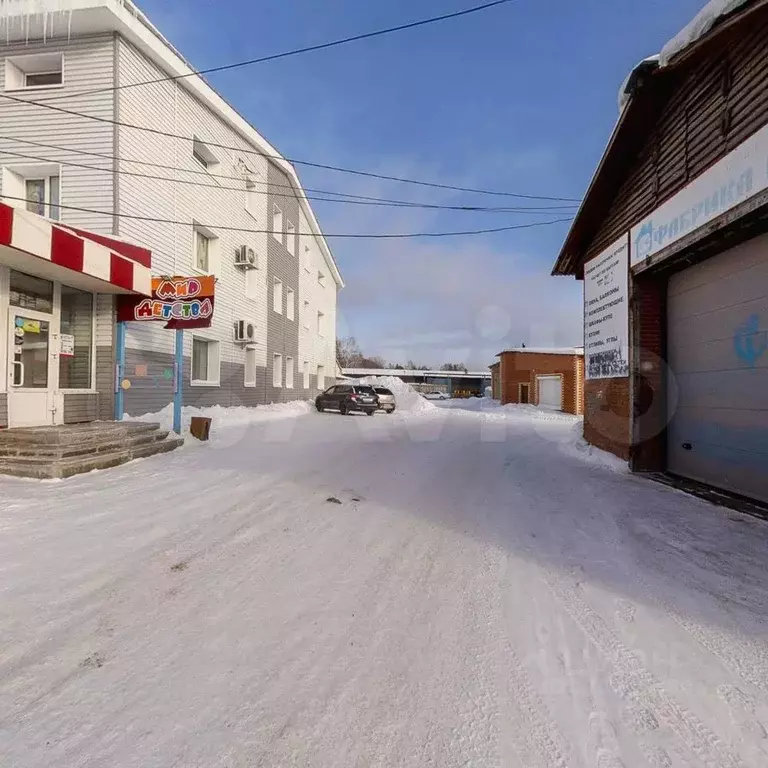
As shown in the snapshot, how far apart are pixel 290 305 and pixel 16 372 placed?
14.9 metres

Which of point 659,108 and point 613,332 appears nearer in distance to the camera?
point 659,108

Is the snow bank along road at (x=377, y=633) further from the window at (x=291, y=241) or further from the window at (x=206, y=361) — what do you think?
the window at (x=291, y=241)

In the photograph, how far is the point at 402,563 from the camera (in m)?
3.53

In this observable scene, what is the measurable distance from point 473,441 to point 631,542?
720 cm

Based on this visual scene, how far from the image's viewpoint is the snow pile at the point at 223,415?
36.6 feet

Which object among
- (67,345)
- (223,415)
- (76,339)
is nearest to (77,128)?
(76,339)

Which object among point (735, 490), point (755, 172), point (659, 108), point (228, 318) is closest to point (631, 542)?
point (735, 490)

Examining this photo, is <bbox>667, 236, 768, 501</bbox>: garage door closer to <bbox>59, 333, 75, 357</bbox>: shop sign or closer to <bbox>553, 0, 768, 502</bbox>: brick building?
<bbox>553, 0, 768, 502</bbox>: brick building

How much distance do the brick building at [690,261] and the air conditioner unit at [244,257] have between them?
11238mm

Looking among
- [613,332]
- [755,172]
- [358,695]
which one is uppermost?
[755,172]

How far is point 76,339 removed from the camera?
9.20 metres

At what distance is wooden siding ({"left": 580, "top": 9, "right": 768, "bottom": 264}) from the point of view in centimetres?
520

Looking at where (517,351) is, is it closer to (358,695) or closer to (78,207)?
(78,207)

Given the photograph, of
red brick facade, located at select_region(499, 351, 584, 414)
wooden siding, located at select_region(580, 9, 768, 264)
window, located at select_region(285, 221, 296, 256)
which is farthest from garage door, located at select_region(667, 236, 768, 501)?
window, located at select_region(285, 221, 296, 256)
